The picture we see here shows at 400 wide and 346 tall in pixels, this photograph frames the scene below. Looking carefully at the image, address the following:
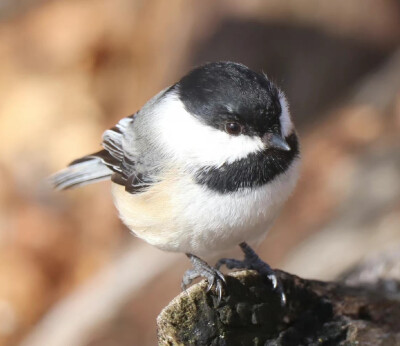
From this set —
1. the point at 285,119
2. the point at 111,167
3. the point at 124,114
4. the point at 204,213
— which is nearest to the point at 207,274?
the point at 204,213

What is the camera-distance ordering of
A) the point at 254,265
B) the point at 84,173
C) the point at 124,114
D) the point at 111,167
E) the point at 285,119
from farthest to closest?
the point at 124,114
the point at 84,173
the point at 111,167
the point at 254,265
the point at 285,119

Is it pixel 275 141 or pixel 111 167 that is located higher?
pixel 111 167

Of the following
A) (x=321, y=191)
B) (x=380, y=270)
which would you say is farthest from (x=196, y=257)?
(x=321, y=191)

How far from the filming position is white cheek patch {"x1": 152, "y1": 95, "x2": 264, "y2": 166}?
162 centimetres

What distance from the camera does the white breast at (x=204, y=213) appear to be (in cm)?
167

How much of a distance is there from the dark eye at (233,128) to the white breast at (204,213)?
15 cm

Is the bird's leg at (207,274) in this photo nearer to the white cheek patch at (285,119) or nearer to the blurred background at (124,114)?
the white cheek patch at (285,119)

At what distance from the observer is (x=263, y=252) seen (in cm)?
318

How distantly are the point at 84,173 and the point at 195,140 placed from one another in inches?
30.6

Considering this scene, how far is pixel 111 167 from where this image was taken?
2150 millimetres

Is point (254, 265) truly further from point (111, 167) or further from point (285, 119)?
point (111, 167)

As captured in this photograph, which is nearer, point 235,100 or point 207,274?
point 235,100

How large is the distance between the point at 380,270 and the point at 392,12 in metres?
2.14

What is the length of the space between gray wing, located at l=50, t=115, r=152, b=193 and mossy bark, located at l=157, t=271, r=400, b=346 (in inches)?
16.1
